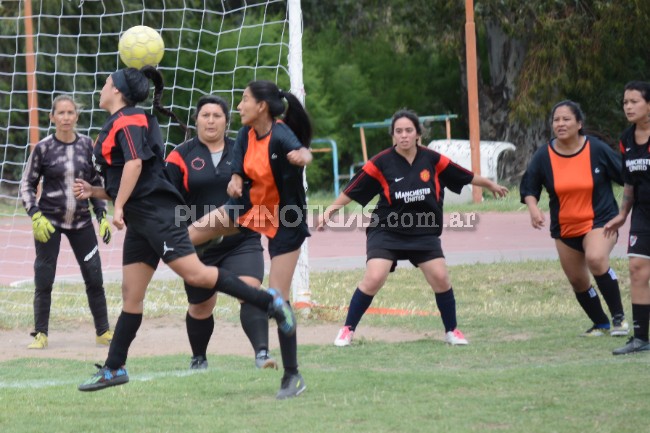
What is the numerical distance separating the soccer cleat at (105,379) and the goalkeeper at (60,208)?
10.1 ft

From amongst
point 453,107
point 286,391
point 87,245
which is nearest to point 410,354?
point 286,391

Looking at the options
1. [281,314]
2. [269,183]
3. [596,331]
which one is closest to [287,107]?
[269,183]

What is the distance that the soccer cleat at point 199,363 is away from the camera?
26.7ft

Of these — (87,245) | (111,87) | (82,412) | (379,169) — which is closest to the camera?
(82,412)

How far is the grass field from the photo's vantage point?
5777 mm

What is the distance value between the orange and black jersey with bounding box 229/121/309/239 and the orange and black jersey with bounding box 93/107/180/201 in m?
0.75

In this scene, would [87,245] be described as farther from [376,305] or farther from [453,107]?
[453,107]

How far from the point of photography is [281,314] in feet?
21.8

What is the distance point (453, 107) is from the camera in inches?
1367

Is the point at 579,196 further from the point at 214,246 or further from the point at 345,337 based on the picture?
the point at 214,246

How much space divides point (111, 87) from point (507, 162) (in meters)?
22.4

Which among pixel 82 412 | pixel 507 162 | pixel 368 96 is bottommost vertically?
pixel 82 412

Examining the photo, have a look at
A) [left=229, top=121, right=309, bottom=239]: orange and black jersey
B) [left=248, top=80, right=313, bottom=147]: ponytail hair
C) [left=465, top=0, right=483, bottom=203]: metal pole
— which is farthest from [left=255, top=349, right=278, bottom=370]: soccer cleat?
[left=465, top=0, right=483, bottom=203]: metal pole

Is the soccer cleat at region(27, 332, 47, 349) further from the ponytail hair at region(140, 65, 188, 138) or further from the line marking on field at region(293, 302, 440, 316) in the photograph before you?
the ponytail hair at region(140, 65, 188, 138)
